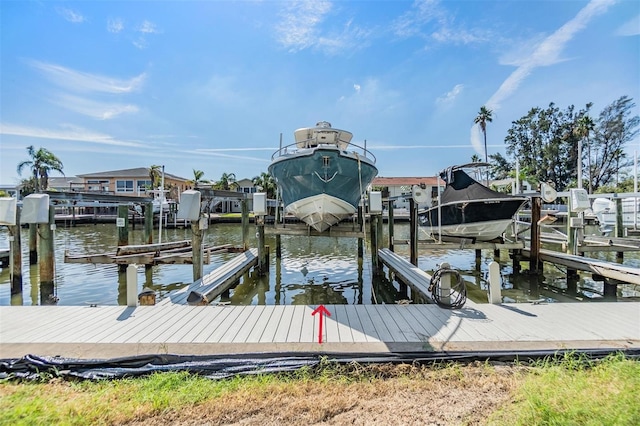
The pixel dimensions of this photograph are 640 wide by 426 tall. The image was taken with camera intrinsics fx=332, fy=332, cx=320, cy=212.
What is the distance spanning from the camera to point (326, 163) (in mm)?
8195

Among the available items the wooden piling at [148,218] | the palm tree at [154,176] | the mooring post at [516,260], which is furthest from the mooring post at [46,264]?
the palm tree at [154,176]

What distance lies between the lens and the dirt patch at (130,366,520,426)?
2520mm

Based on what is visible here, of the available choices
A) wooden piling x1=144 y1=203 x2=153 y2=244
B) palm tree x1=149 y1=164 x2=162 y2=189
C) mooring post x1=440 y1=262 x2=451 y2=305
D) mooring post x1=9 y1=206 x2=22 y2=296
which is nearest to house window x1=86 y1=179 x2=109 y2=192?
palm tree x1=149 y1=164 x2=162 y2=189

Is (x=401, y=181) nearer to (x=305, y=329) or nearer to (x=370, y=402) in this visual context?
(x=305, y=329)

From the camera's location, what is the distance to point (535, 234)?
32.1 ft

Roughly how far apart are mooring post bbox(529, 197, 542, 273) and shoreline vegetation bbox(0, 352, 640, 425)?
7.26 metres

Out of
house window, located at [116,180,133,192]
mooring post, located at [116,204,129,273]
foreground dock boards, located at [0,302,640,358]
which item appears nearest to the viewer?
foreground dock boards, located at [0,302,640,358]

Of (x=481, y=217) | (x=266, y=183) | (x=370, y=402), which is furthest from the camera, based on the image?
(x=266, y=183)

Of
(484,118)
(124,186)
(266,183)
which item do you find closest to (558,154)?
(484,118)

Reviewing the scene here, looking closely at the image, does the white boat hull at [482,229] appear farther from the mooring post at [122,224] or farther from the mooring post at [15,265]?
the mooring post at [15,265]

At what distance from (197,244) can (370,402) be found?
504cm

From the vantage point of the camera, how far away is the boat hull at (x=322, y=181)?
8.27 m

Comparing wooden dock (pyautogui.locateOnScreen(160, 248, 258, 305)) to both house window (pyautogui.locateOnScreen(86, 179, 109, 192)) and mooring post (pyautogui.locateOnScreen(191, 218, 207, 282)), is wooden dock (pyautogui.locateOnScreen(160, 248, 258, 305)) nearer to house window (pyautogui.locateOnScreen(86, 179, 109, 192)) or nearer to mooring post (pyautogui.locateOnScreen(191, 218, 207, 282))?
mooring post (pyautogui.locateOnScreen(191, 218, 207, 282))

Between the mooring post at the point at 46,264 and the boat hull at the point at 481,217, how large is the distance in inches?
383
